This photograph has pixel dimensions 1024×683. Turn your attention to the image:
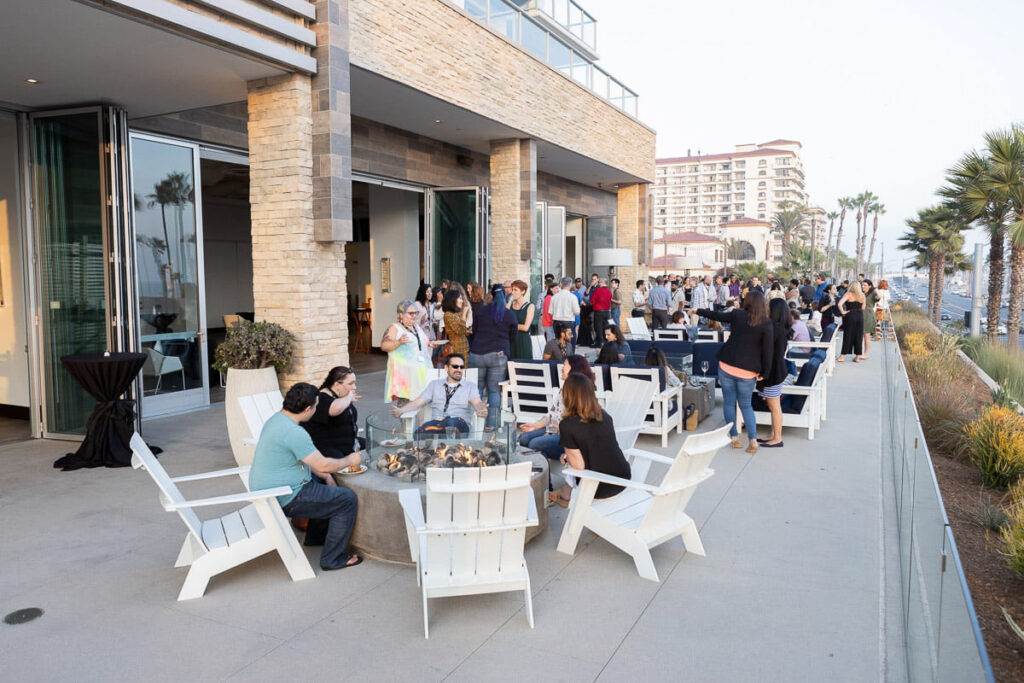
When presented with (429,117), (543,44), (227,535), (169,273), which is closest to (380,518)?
(227,535)

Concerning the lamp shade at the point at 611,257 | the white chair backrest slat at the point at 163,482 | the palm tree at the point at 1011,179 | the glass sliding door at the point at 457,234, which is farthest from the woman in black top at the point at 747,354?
the lamp shade at the point at 611,257

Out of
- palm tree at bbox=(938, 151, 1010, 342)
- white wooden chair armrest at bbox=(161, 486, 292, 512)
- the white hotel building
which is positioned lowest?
white wooden chair armrest at bbox=(161, 486, 292, 512)

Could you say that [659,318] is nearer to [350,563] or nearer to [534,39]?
[534,39]

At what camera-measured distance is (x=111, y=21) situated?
548 centimetres

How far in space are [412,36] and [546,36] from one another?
4.93 m

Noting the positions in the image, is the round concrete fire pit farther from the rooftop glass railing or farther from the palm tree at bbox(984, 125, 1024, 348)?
the palm tree at bbox(984, 125, 1024, 348)

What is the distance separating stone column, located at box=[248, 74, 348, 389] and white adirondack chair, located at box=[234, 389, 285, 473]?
1516mm

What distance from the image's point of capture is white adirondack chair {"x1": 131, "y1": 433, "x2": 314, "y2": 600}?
383 centimetres

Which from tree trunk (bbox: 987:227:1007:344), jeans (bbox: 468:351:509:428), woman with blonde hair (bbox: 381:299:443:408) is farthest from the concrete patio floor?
tree trunk (bbox: 987:227:1007:344)

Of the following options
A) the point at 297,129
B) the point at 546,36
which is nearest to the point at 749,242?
the point at 546,36

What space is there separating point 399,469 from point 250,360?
3.17 m

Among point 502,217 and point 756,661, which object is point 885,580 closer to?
point 756,661

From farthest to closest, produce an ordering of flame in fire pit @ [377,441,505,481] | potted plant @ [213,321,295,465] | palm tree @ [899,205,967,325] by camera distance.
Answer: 1. palm tree @ [899,205,967,325]
2. potted plant @ [213,321,295,465]
3. flame in fire pit @ [377,441,505,481]

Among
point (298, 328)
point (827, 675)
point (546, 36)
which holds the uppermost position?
point (546, 36)
